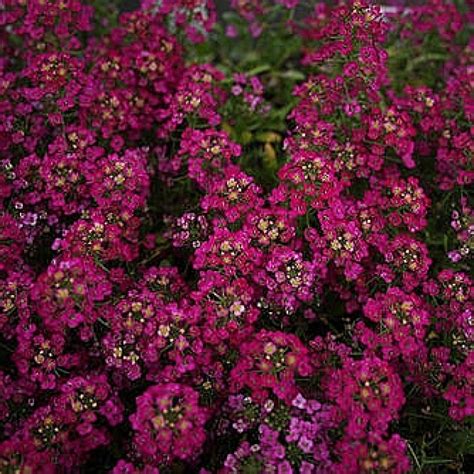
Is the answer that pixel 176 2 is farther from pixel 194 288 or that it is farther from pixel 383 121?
pixel 194 288

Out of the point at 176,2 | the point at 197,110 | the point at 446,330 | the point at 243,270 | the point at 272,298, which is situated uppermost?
the point at 176,2

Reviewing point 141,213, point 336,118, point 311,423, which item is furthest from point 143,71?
point 311,423

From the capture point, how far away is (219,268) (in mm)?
1726

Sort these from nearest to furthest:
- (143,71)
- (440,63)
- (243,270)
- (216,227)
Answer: (243,270) < (216,227) < (143,71) < (440,63)

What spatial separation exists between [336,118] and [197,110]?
0.47 metres

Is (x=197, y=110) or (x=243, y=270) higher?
(x=197, y=110)

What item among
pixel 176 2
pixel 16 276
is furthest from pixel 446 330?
pixel 176 2

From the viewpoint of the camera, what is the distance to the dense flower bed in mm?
1571

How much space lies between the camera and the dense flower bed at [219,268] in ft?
5.16

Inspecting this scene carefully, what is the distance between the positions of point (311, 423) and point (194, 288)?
592 millimetres

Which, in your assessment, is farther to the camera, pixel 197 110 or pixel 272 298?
pixel 197 110

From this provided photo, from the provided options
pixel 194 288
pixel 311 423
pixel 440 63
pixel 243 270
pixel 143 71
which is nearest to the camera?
pixel 311 423

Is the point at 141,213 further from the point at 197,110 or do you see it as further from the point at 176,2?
the point at 176,2

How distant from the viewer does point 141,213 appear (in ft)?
7.42
